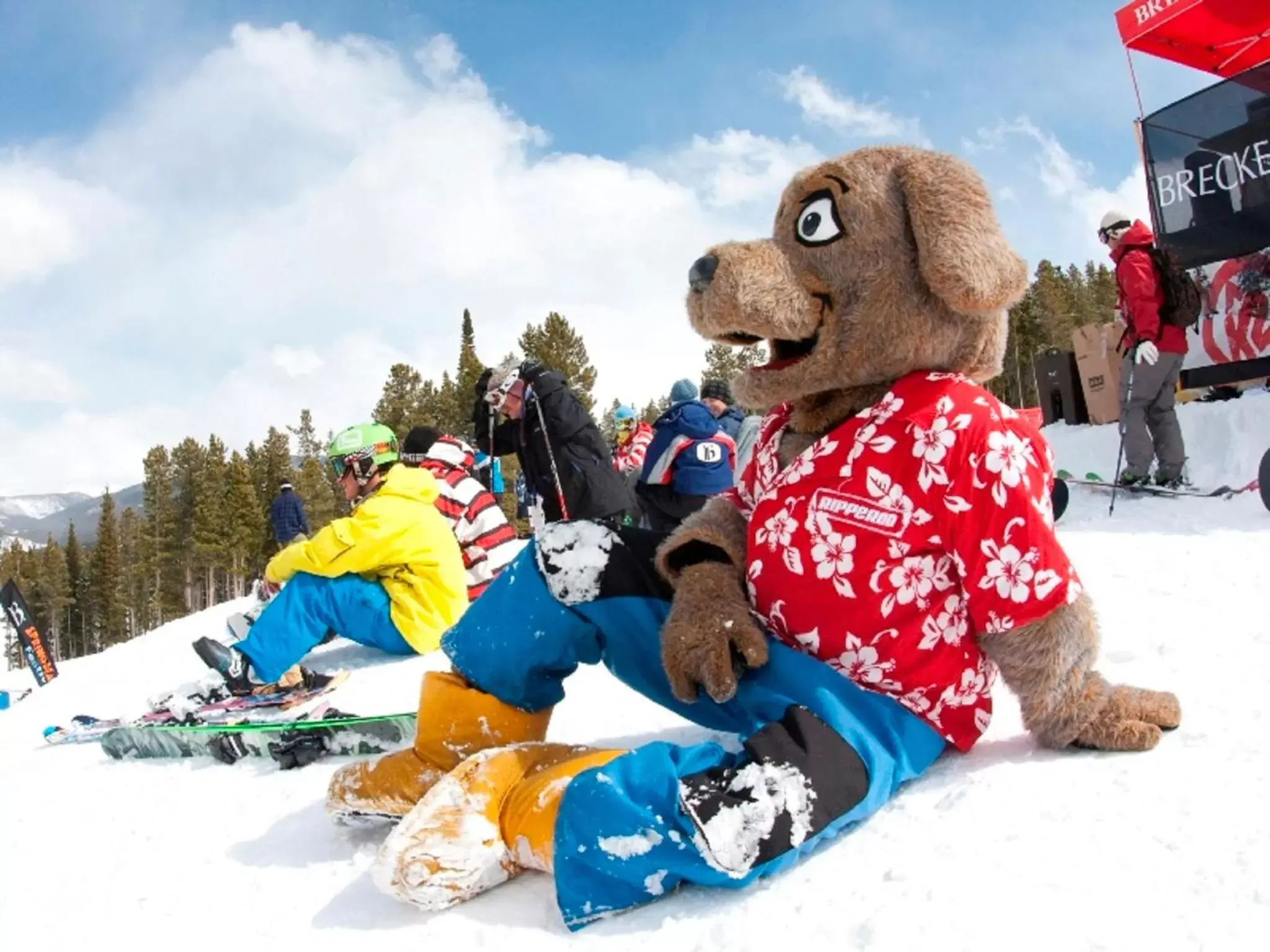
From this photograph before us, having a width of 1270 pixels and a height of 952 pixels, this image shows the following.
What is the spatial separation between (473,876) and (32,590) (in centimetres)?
7661

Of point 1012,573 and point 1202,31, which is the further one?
point 1202,31

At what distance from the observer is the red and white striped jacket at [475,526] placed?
16.3 ft

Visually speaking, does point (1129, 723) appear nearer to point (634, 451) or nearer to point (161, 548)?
point (634, 451)

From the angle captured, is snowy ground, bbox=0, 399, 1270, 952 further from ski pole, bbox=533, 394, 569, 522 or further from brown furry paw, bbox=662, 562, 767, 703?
ski pole, bbox=533, 394, 569, 522

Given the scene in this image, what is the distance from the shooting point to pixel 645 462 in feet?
22.8

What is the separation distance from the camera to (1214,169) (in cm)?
725

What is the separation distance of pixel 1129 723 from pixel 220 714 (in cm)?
326

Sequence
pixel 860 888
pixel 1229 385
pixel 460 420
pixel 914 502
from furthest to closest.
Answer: pixel 460 420
pixel 1229 385
pixel 914 502
pixel 860 888

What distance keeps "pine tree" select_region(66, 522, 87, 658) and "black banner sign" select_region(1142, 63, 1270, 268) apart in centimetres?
7338

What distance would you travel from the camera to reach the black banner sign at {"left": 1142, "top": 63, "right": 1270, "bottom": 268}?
703cm

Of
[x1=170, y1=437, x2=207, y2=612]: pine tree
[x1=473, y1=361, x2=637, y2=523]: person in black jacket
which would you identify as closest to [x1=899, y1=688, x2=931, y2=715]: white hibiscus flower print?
[x1=473, y1=361, x2=637, y2=523]: person in black jacket

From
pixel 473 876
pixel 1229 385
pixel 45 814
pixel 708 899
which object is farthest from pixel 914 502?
pixel 1229 385

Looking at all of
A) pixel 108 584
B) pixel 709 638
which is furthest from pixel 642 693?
pixel 108 584

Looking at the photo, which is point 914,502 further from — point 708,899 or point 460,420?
point 460,420
